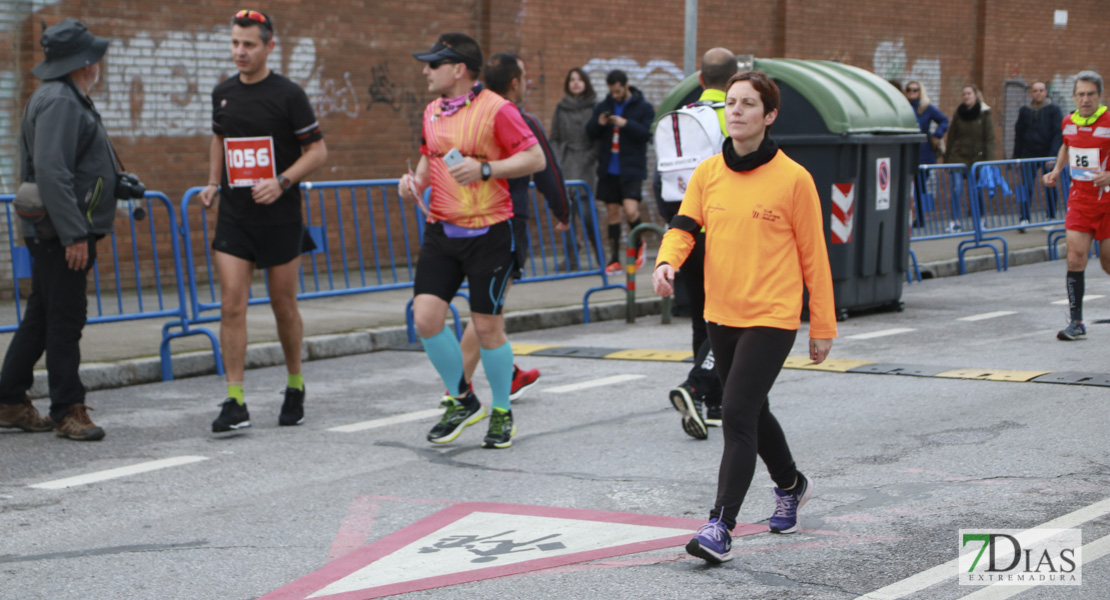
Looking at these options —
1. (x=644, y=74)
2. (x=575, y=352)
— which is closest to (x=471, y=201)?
(x=575, y=352)

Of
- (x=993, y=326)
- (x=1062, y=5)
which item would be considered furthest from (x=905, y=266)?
(x=1062, y=5)

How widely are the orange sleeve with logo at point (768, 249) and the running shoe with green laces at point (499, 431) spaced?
2.14 metres

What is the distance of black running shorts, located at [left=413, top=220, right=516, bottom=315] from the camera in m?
6.45

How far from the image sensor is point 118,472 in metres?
6.18

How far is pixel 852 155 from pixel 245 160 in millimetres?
5708

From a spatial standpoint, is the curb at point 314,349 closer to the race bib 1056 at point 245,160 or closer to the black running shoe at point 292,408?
the black running shoe at point 292,408

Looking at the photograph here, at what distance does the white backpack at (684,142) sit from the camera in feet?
23.0

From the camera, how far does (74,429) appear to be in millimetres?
6867

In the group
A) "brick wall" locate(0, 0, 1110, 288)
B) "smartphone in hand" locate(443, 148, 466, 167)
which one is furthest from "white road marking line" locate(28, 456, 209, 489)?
"brick wall" locate(0, 0, 1110, 288)

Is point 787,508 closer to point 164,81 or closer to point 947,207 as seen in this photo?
point 164,81

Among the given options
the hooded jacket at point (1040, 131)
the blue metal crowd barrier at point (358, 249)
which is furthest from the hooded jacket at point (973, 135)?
the blue metal crowd barrier at point (358, 249)

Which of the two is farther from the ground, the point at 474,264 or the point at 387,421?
the point at 474,264

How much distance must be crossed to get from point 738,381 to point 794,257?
465mm
